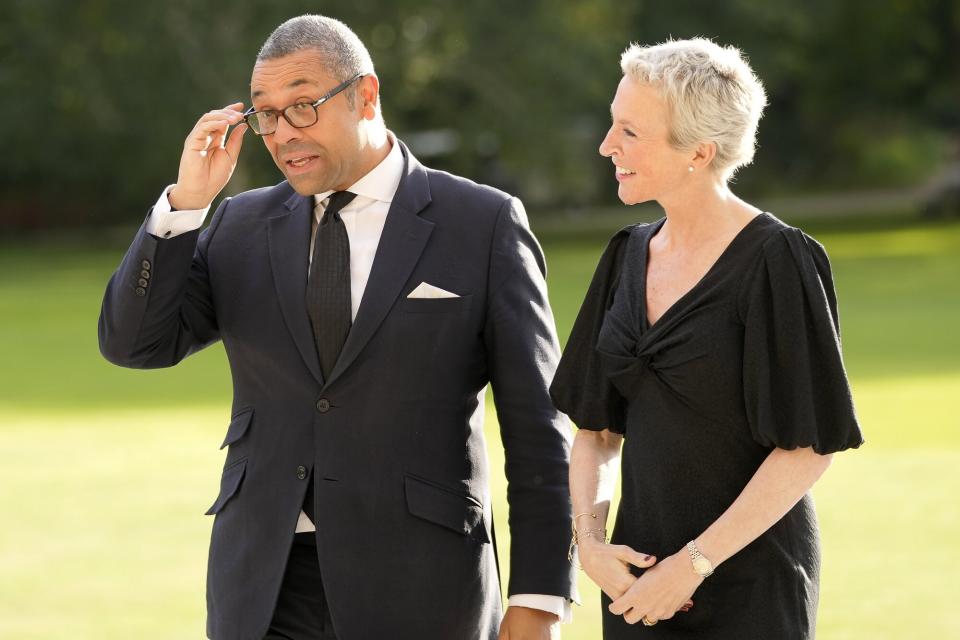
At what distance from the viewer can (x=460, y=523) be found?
355 cm

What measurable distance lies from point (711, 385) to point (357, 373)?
2.72ft

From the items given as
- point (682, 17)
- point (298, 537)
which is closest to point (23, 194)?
point (682, 17)

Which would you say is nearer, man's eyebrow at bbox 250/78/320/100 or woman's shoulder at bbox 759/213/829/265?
woman's shoulder at bbox 759/213/829/265

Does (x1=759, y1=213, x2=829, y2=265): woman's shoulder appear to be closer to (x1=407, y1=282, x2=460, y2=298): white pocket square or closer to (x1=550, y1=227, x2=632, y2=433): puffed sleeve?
(x1=550, y1=227, x2=632, y2=433): puffed sleeve

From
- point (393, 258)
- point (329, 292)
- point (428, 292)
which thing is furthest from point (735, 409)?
point (329, 292)

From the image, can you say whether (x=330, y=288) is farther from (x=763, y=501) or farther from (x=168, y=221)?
(x=763, y=501)

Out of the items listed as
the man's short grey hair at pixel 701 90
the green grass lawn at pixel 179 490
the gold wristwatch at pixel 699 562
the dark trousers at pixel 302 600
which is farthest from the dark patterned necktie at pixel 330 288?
the green grass lawn at pixel 179 490

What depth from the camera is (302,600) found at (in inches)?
141

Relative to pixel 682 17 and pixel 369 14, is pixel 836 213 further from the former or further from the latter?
pixel 369 14

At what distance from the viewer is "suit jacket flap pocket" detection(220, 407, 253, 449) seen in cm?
363

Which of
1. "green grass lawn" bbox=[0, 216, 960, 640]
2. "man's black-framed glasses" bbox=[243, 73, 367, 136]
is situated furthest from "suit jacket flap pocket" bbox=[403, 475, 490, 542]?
"green grass lawn" bbox=[0, 216, 960, 640]

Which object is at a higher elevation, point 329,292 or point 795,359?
Answer: point 329,292

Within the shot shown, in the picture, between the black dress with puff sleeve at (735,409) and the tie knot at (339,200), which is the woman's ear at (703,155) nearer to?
the black dress with puff sleeve at (735,409)

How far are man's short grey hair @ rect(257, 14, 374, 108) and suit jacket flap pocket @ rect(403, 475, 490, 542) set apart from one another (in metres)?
0.92
